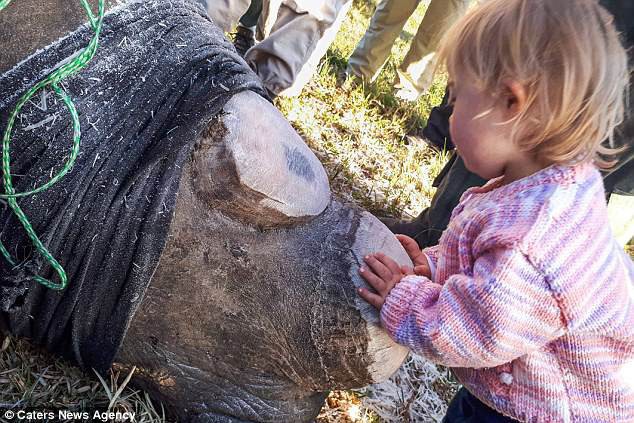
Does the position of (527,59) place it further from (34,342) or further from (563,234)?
(34,342)

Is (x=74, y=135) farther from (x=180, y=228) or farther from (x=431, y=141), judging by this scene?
(x=431, y=141)

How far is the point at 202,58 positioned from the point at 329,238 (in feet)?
1.89

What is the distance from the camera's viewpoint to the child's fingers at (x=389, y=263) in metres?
1.63

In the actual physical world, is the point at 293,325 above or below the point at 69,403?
above

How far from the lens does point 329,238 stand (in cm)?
169

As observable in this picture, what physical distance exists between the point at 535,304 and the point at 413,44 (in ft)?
11.9

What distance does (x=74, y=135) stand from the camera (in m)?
1.38

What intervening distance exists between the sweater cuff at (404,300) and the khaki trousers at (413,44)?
3181mm

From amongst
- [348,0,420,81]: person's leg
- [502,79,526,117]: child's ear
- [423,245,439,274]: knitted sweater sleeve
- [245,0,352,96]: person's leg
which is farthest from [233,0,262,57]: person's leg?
[502,79,526,117]: child's ear

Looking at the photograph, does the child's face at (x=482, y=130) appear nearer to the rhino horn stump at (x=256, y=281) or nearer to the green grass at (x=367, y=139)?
the rhino horn stump at (x=256, y=281)

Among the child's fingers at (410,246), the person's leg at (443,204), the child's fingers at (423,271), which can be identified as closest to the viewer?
the child's fingers at (423,271)

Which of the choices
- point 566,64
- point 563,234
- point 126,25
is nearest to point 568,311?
point 563,234

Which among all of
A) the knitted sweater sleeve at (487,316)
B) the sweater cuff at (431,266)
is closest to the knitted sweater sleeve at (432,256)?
the sweater cuff at (431,266)

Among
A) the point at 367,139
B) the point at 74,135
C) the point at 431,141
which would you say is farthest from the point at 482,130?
the point at 431,141
